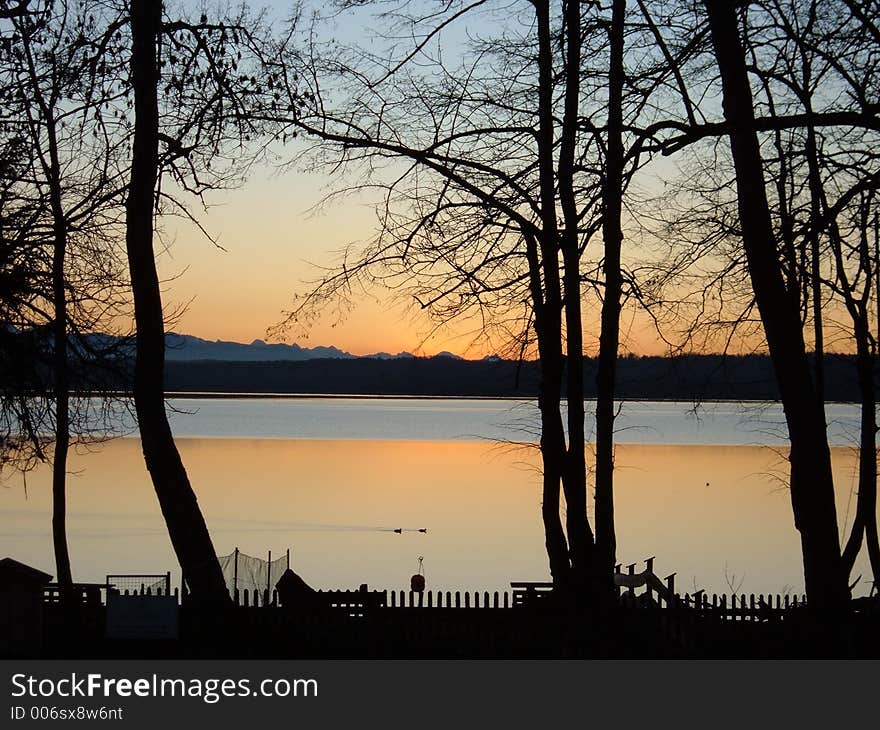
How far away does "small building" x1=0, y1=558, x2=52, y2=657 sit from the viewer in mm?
13961

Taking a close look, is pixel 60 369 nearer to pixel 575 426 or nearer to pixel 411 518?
pixel 575 426

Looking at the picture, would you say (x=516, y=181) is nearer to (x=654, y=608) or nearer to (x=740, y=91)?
(x=740, y=91)

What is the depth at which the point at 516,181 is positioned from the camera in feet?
46.8

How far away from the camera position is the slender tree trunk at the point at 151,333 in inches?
554

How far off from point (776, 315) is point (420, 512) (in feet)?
113

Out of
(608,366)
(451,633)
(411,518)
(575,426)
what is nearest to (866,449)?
(608,366)

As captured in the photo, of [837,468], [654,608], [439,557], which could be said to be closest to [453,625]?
Result: [654,608]

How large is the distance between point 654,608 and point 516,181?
5.70 meters

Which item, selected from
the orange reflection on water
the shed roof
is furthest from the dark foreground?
the orange reflection on water

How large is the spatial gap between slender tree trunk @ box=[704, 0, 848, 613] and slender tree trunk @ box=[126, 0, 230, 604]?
6.89 m

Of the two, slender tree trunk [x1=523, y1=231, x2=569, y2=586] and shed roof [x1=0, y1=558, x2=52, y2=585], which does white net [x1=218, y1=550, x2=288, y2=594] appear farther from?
shed roof [x1=0, y1=558, x2=52, y2=585]

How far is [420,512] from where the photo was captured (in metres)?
44.8

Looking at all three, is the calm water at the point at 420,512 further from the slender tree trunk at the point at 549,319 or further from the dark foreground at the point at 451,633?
the dark foreground at the point at 451,633
